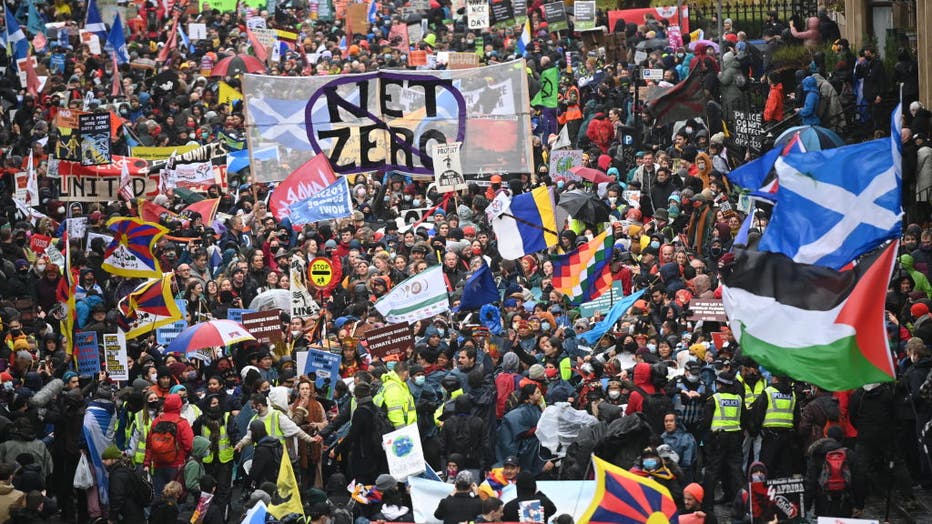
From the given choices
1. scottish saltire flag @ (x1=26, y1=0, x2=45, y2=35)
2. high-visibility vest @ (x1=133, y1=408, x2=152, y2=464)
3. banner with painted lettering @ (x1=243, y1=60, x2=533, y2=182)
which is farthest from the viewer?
scottish saltire flag @ (x1=26, y1=0, x2=45, y2=35)

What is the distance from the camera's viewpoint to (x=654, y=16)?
36.6m

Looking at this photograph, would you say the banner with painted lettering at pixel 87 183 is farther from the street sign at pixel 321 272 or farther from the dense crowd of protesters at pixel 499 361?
the street sign at pixel 321 272

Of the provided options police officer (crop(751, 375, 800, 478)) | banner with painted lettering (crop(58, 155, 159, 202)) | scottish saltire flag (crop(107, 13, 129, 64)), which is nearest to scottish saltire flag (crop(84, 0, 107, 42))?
scottish saltire flag (crop(107, 13, 129, 64))

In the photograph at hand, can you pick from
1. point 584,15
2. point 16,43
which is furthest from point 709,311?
point 16,43

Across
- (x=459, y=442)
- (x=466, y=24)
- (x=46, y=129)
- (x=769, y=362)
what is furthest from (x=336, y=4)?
(x=769, y=362)

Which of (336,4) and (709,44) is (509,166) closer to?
(709,44)

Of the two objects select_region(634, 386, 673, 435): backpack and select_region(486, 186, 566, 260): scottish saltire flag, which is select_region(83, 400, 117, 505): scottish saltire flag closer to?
select_region(634, 386, 673, 435): backpack

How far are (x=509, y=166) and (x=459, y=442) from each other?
8187 millimetres

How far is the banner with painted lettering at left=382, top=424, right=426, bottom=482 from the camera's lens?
1741 cm

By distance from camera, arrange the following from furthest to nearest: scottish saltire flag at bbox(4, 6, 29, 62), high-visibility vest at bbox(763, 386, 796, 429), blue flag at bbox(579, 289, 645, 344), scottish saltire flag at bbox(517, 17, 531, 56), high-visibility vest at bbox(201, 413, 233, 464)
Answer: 1. scottish saltire flag at bbox(4, 6, 29, 62)
2. scottish saltire flag at bbox(517, 17, 531, 56)
3. blue flag at bbox(579, 289, 645, 344)
4. high-visibility vest at bbox(201, 413, 233, 464)
5. high-visibility vest at bbox(763, 386, 796, 429)

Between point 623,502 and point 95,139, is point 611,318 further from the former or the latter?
point 95,139

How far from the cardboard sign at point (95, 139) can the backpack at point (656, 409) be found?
12.1m

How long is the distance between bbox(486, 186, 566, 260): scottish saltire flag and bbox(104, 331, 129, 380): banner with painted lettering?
17.0ft

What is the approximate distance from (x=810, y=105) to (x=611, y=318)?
7444 millimetres
